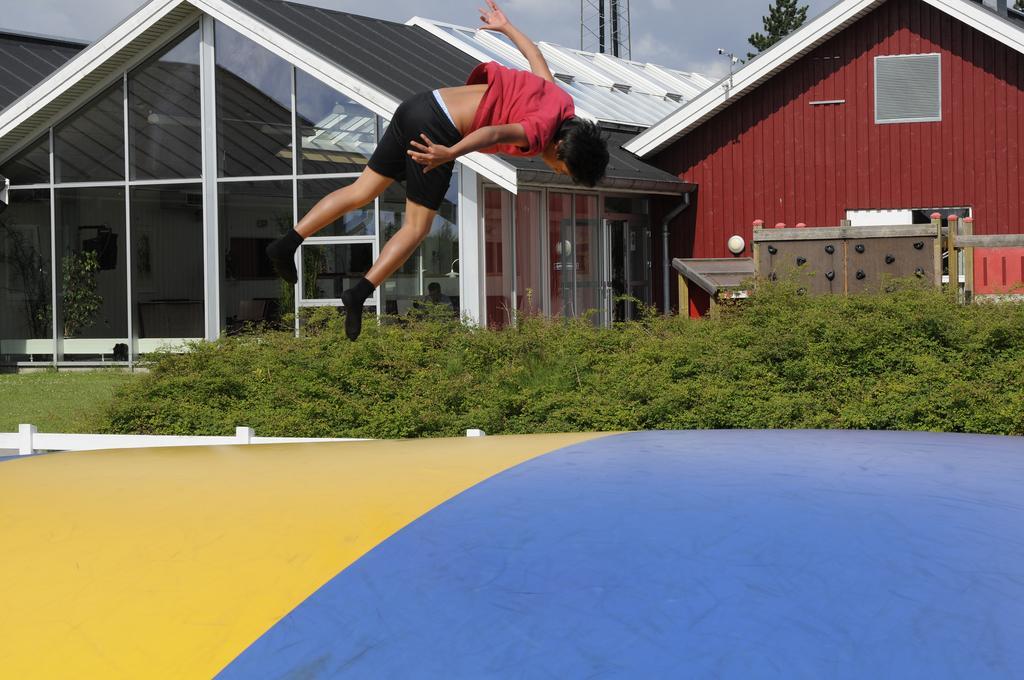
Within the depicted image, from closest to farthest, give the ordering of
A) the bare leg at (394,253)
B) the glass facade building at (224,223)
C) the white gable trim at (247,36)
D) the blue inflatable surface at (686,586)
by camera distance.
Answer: the blue inflatable surface at (686,586)
the bare leg at (394,253)
the white gable trim at (247,36)
the glass facade building at (224,223)

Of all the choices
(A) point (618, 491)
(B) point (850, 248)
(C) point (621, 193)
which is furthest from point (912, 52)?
(A) point (618, 491)

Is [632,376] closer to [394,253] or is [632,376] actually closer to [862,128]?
[394,253]

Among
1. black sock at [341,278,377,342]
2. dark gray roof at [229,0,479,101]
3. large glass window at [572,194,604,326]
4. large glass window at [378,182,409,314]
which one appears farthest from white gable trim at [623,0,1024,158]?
black sock at [341,278,377,342]

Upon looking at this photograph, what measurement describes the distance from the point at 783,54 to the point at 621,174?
3.14 meters

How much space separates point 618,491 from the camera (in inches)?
131

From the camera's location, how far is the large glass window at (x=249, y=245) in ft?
54.4

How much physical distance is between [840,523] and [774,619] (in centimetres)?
57

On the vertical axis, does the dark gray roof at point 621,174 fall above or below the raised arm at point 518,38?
above

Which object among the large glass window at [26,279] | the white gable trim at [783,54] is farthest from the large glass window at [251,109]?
the white gable trim at [783,54]

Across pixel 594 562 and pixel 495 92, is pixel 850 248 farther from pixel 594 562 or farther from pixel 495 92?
pixel 594 562

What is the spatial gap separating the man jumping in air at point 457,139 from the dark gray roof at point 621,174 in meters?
8.97

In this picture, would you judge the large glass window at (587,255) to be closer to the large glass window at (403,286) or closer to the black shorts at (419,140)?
the large glass window at (403,286)

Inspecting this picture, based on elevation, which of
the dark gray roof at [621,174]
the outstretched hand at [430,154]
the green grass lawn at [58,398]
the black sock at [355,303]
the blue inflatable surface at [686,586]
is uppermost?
the dark gray roof at [621,174]

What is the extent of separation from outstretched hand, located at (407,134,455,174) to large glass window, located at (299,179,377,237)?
10559 mm
